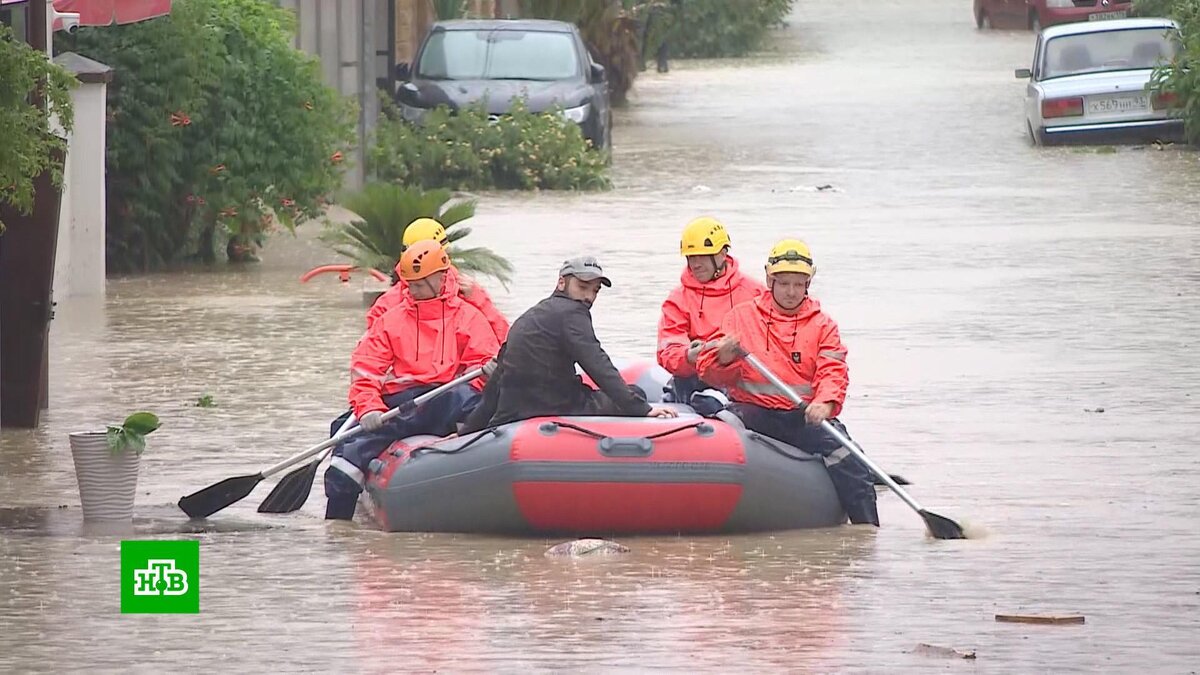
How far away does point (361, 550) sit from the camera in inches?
409

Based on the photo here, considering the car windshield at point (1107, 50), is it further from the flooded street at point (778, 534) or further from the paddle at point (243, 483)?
the paddle at point (243, 483)

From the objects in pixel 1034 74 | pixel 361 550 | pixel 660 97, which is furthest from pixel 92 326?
pixel 660 97

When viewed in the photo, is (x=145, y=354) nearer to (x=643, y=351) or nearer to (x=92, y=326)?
(x=92, y=326)

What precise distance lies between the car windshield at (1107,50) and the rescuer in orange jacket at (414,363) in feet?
68.0

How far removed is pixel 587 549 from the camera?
10180 mm

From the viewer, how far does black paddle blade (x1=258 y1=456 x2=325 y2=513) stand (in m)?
11.4

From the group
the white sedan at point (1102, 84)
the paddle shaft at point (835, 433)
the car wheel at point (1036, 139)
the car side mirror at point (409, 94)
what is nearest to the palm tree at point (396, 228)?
the paddle shaft at point (835, 433)

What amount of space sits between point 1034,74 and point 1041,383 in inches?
689

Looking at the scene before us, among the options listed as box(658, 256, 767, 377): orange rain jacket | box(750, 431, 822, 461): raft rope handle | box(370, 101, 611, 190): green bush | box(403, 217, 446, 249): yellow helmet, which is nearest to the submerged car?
box(370, 101, 611, 190): green bush

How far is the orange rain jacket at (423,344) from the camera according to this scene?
11.4 metres

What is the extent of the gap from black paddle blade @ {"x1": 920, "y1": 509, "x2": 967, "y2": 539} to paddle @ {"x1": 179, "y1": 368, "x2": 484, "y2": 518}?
195 cm

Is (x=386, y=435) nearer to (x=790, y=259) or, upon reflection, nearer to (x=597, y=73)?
(x=790, y=259)

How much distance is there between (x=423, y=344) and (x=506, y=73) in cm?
1818

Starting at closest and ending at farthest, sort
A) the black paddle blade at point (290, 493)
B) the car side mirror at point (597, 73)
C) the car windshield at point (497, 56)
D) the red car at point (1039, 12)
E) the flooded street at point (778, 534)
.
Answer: the flooded street at point (778, 534) → the black paddle blade at point (290, 493) → the car windshield at point (497, 56) → the car side mirror at point (597, 73) → the red car at point (1039, 12)
